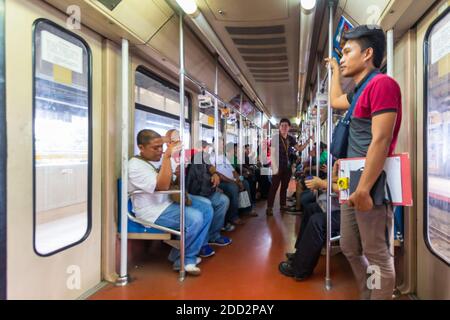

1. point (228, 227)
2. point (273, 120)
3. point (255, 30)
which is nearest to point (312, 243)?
point (228, 227)

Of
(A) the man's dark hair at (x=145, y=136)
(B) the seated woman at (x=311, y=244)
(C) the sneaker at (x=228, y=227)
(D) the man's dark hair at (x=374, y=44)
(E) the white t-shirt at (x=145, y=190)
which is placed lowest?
(C) the sneaker at (x=228, y=227)

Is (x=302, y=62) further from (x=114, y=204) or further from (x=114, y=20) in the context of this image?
(x=114, y=204)

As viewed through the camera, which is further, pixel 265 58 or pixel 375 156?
pixel 265 58

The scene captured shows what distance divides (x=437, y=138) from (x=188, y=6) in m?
1.93

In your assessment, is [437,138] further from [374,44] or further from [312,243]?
[312,243]

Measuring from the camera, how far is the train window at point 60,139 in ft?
4.94

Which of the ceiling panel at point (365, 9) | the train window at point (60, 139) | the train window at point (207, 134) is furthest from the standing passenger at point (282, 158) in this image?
the train window at point (60, 139)

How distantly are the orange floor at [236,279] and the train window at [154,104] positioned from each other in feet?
3.79

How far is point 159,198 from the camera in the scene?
2.19 meters

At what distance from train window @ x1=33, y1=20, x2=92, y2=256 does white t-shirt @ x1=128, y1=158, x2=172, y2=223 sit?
1.01 ft

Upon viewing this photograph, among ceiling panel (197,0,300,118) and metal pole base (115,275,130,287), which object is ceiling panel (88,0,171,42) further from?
metal pole base (115,275,130,287)

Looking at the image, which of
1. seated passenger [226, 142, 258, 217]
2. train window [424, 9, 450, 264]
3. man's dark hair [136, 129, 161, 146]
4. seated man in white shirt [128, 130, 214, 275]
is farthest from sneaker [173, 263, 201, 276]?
seated passenger [226, 142, 258, 217]

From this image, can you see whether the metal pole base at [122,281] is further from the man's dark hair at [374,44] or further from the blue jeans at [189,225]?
the man's dark hair at [374,44]

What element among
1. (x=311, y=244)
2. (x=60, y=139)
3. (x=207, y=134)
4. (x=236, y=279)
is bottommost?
(x=236, y=279)
